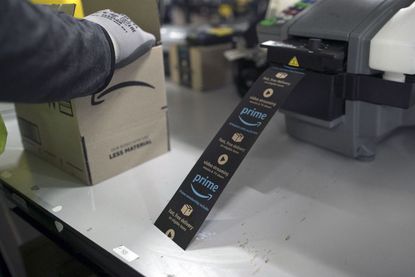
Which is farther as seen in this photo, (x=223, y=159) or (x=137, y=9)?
(x=137, y=9)

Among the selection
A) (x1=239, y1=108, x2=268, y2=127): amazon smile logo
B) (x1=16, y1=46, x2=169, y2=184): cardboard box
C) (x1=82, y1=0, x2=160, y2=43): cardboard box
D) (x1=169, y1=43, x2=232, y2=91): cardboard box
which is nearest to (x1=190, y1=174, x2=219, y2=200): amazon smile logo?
(x1=239, y1=108, x2=268, y2=127): amazon smile logo

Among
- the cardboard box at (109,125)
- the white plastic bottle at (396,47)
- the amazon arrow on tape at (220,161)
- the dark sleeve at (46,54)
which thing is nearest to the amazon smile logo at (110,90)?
the cardboard box at (109,125)

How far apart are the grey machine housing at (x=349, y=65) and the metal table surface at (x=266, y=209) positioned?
0.05 m

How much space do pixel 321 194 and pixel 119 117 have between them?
0.40 meters

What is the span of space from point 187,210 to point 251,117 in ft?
0.59

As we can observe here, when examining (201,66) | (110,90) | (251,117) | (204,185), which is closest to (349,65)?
(251,117)

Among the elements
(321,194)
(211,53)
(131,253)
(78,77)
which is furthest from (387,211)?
(211,53)

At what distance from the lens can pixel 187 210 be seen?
2.01ft

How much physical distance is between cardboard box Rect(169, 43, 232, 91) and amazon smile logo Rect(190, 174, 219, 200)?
64cm

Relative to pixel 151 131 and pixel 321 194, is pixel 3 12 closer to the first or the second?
pixel 151 131

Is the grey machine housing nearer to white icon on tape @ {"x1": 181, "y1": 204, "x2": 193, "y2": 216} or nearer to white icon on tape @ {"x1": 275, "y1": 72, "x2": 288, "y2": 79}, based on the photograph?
white icon on tape @ {"x1": 275, "y1": 72, "x2": 288, "y2": 79}

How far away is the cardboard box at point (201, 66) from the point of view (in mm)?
1208

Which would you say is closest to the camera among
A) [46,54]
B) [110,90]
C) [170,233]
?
[46,54]

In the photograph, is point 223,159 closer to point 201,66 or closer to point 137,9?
point 137,9
